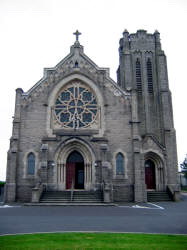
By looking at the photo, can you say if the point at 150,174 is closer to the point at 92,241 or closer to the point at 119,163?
the point at 119,163

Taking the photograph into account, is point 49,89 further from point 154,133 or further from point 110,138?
point 154,133

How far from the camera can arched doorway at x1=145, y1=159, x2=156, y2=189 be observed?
26.9m

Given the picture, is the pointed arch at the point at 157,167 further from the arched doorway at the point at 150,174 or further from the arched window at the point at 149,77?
the arched window at the point at 149,77

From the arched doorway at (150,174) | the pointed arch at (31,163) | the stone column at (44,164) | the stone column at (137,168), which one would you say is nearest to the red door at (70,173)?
the stone column at (44,164)

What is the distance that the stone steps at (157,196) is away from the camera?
78.6 feet

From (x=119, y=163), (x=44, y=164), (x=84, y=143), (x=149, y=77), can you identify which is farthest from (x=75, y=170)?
(x=149, y=77)

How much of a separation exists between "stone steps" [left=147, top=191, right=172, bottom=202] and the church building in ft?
0.19

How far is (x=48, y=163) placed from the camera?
2361 cm

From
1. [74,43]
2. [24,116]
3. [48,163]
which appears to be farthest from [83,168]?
[74,43]

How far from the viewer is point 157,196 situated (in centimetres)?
2450

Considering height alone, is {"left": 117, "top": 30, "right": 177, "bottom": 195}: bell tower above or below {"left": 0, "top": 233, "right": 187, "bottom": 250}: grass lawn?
above

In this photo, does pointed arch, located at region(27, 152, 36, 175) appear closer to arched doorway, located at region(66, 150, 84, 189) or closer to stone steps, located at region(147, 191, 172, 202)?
arched doorway, located at region(66, 150, 84, 189)

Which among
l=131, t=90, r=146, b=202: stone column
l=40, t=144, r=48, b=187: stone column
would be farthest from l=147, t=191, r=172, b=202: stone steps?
l=40, t=144, r=48, b=187: stone column

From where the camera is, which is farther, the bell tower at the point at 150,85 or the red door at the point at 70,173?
the bell tower at the point at 150,85
